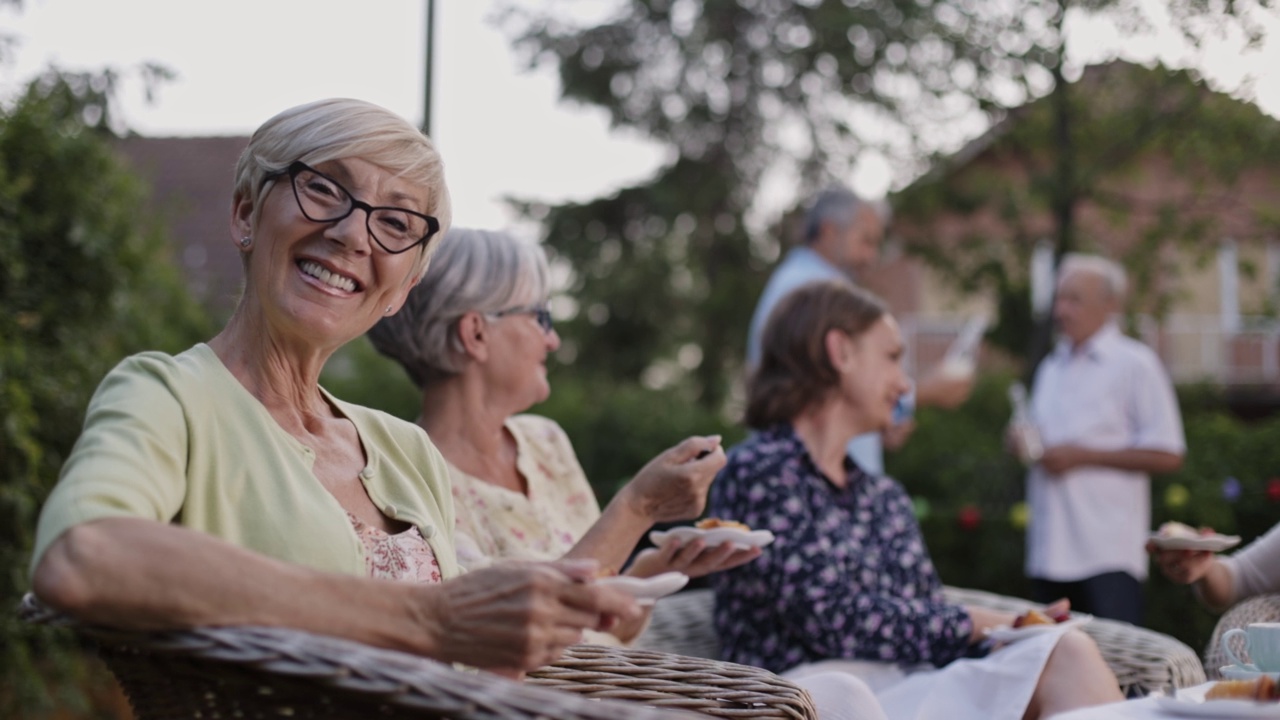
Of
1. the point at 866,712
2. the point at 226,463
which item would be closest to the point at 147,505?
the point at 226,463

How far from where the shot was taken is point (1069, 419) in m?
5.32

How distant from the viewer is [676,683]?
2.10m

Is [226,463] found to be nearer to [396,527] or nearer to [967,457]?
[396,527]

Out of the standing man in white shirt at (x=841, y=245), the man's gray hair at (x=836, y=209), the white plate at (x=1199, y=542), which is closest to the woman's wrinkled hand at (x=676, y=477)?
the white plate at (x=1199, y=542)

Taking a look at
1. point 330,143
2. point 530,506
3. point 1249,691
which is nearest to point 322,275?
point 330,143

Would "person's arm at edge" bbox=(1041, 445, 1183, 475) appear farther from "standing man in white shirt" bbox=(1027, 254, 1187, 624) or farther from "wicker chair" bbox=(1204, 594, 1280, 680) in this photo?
"wicker chair" bbox=(1204, 594, 1280, 680)

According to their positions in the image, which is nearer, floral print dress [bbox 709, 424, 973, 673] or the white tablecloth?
the white tablecloth

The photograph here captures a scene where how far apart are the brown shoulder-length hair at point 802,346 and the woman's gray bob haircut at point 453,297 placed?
30.2 inches

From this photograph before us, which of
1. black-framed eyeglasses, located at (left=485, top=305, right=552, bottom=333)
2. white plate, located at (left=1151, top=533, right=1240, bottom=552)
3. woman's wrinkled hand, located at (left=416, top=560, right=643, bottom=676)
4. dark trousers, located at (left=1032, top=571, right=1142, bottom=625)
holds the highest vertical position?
black-framed eyeglasses, located at (left=485, top=305, right=552, bottom=333)

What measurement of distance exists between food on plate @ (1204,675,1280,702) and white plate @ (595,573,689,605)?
765mm

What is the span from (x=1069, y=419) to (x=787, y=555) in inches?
106

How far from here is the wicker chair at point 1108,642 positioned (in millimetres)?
2898

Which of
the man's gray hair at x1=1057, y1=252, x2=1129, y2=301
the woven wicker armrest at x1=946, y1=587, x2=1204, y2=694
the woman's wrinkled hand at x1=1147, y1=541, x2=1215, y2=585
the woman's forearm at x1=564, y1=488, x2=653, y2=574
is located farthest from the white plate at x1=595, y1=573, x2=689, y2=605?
the man's gray hair at x1=1057, y1=252, x2=1129, y2=301

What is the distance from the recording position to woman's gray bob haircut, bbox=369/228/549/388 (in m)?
3.02
